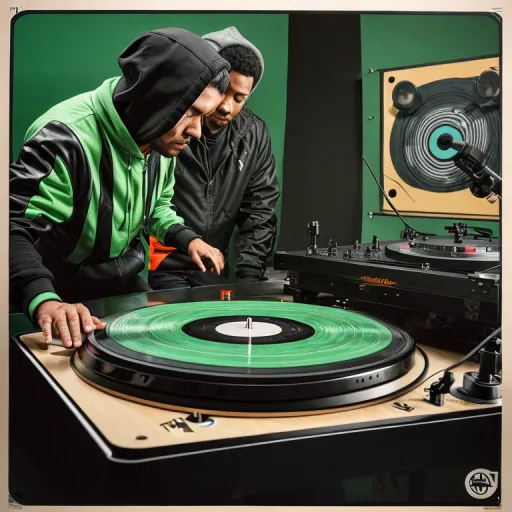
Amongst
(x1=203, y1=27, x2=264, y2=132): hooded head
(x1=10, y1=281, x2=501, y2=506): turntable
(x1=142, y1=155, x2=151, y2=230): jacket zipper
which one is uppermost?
(x1=203, y1=27, x2=264, y2=132): hooded head

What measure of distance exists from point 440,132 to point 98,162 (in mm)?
882

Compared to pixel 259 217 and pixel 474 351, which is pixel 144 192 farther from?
pixel 474 351

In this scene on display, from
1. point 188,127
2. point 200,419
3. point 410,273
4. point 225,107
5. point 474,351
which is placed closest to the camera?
point 200,419

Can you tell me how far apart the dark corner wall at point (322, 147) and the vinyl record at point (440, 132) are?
5.2 inches

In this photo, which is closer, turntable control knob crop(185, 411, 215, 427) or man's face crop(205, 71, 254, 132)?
turntable control knob crop(185, 411, 215, 427)

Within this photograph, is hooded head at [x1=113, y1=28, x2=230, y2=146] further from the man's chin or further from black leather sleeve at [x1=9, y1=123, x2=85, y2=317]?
black leather sleeve at [x1=9, y1=123, x2=85, y2=317]

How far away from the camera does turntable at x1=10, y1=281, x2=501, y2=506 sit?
0.83 meters

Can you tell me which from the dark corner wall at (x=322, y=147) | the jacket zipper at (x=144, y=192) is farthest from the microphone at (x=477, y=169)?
the jacket zipper at (x=144, y=192)

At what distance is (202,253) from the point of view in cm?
148

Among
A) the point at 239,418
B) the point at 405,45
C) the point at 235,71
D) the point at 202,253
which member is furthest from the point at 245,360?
the point at 405,45

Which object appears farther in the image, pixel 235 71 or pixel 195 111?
pixel 235 71

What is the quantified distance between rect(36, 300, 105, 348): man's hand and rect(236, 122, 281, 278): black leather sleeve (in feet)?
1.53

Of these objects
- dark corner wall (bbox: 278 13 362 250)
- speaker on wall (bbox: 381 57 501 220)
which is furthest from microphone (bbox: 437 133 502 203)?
dark corner wall (bbox: 278 13 362 250)

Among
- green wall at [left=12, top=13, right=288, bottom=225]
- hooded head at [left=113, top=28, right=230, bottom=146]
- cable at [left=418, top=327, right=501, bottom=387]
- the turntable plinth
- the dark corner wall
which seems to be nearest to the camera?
the turntable plinth
